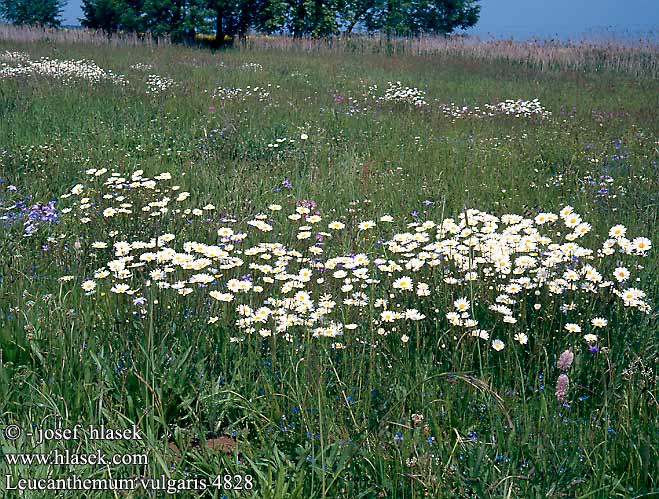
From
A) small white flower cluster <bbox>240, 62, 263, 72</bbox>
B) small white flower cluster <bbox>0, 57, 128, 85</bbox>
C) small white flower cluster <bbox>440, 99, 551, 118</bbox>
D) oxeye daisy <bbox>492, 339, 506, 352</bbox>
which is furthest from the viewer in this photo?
small white flower cluster <bbox>240, 62, 263, 72</bbox>

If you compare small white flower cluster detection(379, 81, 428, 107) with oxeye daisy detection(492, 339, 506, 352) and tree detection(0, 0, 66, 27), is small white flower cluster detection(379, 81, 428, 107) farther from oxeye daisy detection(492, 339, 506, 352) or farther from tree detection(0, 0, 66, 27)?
tree detection(0, 0, 66, 27)

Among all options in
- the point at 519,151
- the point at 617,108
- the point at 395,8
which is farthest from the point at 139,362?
the point at 395,8

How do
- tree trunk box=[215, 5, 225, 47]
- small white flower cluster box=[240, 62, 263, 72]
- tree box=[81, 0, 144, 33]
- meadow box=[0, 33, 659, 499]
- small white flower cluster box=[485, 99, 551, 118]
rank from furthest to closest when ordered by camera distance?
tree box=[81, 0, 144, 33]
tree trunk box=[215, 5, 225, 47]
small white flower cluster box=[240, 62, 263, 72]
small white flower cluster box=[485, 99, 551, 118]
meadow box=[0, 33, 659, 499]

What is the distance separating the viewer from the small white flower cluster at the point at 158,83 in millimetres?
10533

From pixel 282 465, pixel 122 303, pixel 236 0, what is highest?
pixel 236 0

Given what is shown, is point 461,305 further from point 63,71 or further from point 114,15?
point 114,15

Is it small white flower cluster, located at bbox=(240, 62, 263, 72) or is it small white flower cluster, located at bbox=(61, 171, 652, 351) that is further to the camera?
small white flower cluster, located at bbox=(240, 62, 263, 72)

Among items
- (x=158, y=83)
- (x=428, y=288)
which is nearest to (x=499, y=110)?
(x=158, y=83)

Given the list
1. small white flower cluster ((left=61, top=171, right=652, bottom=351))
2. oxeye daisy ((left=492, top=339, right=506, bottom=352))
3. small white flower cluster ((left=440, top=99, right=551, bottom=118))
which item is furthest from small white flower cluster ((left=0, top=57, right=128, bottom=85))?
oxeye daisy ((left=492, top=339, right=506, bottom=352))

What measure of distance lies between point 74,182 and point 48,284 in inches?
104

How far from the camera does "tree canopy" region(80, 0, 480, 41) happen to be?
28.4 m

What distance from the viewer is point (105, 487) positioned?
1913mm

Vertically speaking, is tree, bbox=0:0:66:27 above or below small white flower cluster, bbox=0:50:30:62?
above

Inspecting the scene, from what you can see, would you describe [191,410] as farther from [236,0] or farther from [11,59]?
[236,0]
